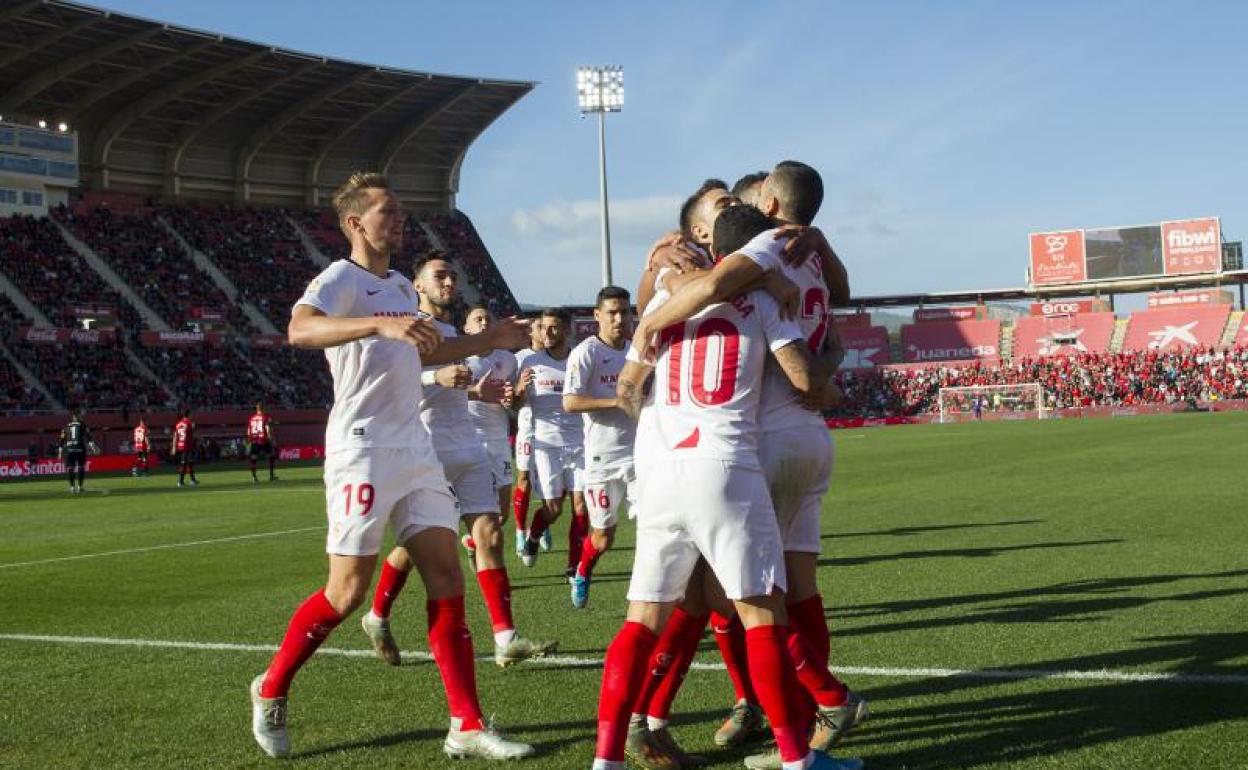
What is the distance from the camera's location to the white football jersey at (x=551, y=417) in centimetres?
1138

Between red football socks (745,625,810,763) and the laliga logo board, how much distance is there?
2888 inches

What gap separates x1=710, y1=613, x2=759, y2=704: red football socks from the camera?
5.04m

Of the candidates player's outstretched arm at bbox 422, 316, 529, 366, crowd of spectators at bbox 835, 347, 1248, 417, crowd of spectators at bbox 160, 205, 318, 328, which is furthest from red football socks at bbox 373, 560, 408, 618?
crowd of spectators at bbox 835, 347, 1248, 417

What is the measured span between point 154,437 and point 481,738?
42454mm

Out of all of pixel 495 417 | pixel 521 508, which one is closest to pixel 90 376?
pixel 521 508

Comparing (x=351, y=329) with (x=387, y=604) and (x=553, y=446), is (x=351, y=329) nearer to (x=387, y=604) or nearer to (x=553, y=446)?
(x=387, y=604)

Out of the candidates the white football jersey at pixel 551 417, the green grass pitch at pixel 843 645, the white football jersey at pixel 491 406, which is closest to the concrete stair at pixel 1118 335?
the green grass pitch at pixel 843 645

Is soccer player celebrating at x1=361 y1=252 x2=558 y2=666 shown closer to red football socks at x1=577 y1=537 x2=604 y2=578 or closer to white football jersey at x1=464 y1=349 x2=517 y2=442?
red football socks at x1=577 y1=537 x2=604 y2=578

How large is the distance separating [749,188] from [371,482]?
2.08 metres

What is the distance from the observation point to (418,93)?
5831 centimetres

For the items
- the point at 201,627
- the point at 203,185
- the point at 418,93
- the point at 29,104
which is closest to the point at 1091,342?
the point at 418,93

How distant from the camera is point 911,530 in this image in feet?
44.3

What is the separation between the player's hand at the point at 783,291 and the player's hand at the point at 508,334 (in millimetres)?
1153

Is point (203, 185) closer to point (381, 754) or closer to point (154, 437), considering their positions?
point (154, 437)
